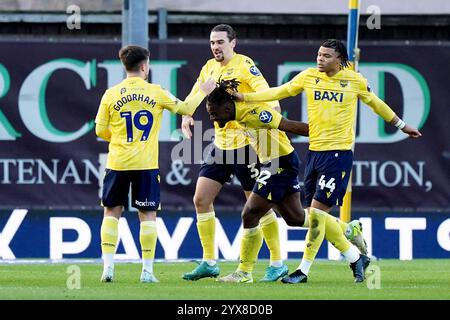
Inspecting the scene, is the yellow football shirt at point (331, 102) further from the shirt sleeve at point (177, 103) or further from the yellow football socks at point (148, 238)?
the yellow football socks at point (148, 238)

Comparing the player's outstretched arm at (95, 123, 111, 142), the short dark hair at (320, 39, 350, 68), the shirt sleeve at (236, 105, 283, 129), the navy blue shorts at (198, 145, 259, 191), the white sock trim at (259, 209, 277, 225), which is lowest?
the white sock trim at (259, 209, 277, 225)

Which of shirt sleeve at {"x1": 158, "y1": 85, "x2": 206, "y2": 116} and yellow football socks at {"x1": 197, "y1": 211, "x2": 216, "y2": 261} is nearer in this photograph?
shirt sleeve at {"x1": 158, "y1": 85, "x2": 206, "y2": 116}

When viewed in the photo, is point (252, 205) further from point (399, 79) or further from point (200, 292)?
point (399, 79)

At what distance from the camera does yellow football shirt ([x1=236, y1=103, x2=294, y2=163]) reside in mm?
11578

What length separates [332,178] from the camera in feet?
38.3

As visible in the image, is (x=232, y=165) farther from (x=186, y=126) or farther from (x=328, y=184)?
(x=328, y=184)

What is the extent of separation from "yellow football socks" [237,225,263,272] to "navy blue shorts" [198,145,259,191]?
56 centimetres

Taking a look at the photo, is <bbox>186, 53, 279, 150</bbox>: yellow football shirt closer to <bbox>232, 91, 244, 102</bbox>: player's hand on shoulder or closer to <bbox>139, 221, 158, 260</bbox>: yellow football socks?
<bbox>232, 91, 244, 102</bbox>: player's hand on shoulder

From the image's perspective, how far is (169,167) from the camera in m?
16.4

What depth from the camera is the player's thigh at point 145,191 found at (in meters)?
11.6

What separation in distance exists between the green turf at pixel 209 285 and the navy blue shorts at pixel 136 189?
722mm

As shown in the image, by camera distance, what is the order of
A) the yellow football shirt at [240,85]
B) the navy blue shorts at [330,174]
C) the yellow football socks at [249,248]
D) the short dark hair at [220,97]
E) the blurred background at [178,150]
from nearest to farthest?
1. the short dark hair at [220,97]
2. the navy blue shorts at [330,174]
3. the yellow football socks at [249,248]
4. the yellow football shirt at [240,85]
5. the blurred background at [178,150]

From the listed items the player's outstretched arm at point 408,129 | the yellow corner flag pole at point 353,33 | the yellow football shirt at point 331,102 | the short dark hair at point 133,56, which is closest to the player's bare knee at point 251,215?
the yellow football shirt at point 331,102

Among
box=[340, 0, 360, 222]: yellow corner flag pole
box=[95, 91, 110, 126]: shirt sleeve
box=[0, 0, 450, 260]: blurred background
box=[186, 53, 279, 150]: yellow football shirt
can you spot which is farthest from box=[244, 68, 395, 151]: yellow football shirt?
box=[0, 0, 450, 260]: blurred background
